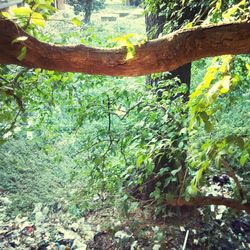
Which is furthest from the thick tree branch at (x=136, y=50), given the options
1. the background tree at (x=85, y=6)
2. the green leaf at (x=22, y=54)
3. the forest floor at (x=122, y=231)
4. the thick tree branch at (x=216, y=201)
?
the background tree at (x=85, y=6)

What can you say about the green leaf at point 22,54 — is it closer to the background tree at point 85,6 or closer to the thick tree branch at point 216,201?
the thick tree branch at point 216,201

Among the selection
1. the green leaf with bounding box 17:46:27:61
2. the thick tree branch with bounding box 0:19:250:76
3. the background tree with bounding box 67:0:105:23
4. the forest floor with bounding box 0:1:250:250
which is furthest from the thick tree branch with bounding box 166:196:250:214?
the background tree with bounding box 67:0:105:23

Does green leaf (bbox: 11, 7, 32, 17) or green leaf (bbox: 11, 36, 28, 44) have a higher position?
green leaf (bbox: 11, 7, 32, 17)

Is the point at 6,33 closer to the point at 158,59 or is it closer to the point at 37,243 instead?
the point at 158,59

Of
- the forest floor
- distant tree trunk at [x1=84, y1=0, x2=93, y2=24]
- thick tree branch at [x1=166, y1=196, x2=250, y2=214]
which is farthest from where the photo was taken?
distant tree trunk at [x1=84, y1=0, x2=93, y2=24]

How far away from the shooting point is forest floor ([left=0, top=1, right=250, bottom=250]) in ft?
9.11

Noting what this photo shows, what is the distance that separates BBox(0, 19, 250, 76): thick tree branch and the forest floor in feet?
4.95

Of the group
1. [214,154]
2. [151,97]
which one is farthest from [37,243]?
[214,154]

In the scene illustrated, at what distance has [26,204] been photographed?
13.3 ft

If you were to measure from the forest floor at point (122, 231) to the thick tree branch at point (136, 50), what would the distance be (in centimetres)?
151

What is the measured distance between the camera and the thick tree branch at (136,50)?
39.4 inches

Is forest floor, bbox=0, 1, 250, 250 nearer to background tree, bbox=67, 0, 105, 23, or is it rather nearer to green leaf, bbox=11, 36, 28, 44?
green leaf, bbox=11, 36, 28, 44

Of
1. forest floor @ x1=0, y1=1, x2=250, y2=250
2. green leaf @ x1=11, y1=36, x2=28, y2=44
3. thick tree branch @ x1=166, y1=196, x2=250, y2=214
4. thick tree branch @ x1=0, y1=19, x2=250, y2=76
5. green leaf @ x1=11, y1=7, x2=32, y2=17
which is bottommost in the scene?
forest floor @ x1=0, y1=1, x2=250, y2=250

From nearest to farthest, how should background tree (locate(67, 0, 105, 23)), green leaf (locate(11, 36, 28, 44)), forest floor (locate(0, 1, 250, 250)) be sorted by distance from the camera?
1. green leaf (locate(11, 36, 28, 44))
2. forest floor (locate(0, 1, 250, 250))
3. background tree (locate(67, 0, 105, 23))
